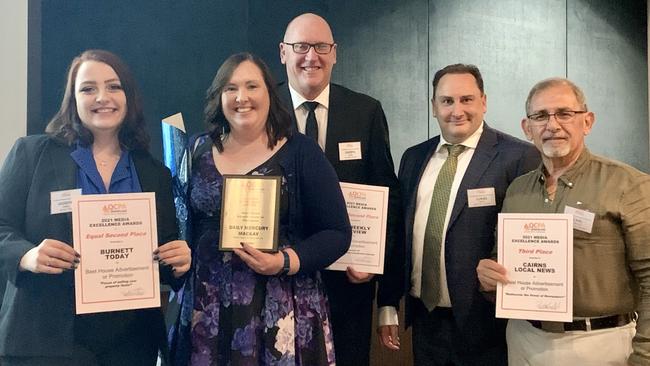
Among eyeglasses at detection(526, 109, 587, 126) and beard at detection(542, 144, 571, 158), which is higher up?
eyeglasses at detection(526, 109, 587, 126)

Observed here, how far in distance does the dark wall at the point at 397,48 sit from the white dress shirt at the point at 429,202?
1808 mm

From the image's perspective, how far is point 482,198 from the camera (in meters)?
2.45

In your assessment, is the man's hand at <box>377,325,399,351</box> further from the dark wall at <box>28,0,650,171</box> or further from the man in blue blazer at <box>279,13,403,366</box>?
the dark wall at <box>28,0,650,171</box>

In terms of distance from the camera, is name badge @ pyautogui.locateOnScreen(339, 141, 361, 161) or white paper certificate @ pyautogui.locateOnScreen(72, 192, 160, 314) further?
name badge @ pyautogui.locateOnScreen(339, 141, 361, 161)

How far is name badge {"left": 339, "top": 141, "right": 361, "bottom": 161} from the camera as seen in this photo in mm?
2613

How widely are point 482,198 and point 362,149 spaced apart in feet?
1.72

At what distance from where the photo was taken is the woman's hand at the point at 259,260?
1925 millimetres

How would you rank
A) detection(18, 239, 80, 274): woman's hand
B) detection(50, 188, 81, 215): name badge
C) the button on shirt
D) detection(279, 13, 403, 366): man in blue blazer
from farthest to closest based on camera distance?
the button on shirt, detection(279, 13, 403, 366): man in blue blazer, detection(50, 188, 81, 215): name badge, detection(18, 239, 80, 274): woman's hand

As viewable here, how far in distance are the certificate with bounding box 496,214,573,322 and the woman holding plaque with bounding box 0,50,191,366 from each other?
3.49ft

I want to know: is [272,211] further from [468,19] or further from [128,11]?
[468,19]

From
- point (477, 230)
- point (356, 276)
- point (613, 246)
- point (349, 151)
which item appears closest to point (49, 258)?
point (356, 276)

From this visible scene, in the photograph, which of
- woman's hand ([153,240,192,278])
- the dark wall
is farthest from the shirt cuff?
the dark wall

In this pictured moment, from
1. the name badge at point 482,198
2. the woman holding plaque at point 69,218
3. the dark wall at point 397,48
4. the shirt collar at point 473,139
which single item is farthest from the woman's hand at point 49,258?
the dark wall at point 397,48

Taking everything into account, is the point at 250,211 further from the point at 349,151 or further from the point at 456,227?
the point at 456,227
